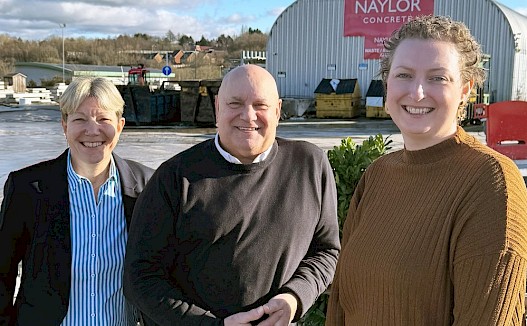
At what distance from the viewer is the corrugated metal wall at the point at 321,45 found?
23859mm

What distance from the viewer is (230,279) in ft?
7.41

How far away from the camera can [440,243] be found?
1669mm

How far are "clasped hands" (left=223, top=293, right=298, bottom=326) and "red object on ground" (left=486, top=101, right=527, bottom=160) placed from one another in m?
6.23

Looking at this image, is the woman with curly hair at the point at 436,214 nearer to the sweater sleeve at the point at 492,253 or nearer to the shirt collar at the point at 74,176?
the sweater sleeve at the point at 492,253

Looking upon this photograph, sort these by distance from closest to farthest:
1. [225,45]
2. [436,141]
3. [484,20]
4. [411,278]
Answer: [411,278], [436,141], [484,20], [225,45]

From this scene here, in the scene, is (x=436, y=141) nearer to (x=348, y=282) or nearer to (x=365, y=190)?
(x=365, y=190)

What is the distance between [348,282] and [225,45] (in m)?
130

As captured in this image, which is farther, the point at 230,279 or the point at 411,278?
the point at 230,279

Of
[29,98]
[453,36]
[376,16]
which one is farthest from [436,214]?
[29,98]

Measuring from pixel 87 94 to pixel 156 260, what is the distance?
32.4 inches

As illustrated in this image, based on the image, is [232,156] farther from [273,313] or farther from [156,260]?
[273,313]

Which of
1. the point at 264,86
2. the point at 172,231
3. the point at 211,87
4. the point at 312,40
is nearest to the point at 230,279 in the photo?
the point at 172,231

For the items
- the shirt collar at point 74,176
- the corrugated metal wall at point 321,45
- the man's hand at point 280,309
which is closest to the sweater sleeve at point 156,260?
the man's hand at point 280,309

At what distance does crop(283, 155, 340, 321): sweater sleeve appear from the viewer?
7.69 feet
